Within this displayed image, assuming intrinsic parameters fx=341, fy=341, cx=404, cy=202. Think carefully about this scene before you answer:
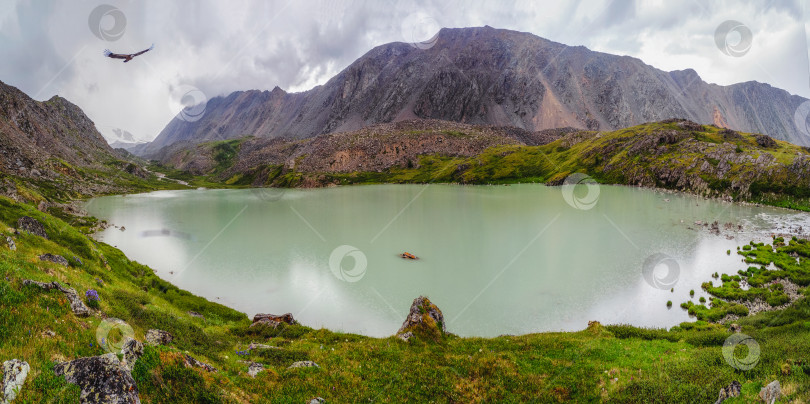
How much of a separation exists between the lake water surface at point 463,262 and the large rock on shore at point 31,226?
46.6ft

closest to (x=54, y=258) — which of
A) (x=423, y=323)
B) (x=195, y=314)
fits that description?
(x=195, y=314)

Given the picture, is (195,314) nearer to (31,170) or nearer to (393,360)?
(393,360)

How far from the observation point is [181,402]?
9070 millimetres

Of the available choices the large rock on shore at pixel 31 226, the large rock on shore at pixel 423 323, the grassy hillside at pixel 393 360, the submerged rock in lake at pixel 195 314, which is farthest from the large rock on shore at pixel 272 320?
the large rock on shore at pixel 31 226

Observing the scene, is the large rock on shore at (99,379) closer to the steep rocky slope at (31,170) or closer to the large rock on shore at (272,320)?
the large rock on shore at (272,320)

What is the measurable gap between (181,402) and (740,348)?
2334 centimetres

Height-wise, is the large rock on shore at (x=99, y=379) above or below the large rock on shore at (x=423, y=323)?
below

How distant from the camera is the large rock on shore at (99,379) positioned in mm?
7341

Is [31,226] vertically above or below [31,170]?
below

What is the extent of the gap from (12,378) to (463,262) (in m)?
43.1

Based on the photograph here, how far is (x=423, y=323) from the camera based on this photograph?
866 inches

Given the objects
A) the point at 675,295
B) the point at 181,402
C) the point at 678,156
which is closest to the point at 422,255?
the point at 675,295

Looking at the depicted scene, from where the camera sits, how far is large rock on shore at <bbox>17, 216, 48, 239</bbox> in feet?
97.6

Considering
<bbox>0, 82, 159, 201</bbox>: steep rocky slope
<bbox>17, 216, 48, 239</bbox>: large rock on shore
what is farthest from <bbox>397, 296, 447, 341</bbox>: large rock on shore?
<bbox>0, 82, 159, 201</bbox>: steep rocky slope
